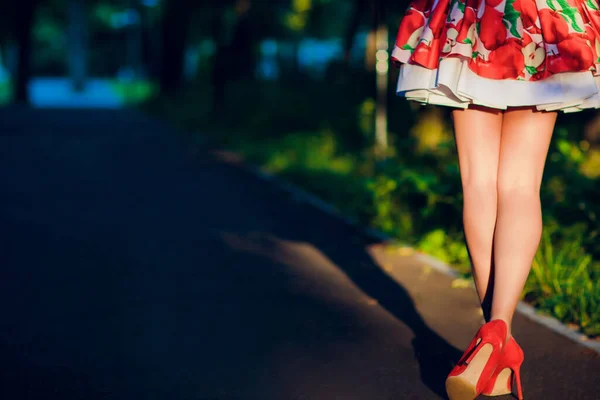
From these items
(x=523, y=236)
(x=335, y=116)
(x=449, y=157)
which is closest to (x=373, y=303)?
(x=523, y=236)

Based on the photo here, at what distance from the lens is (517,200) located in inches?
128

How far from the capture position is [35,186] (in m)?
9.52

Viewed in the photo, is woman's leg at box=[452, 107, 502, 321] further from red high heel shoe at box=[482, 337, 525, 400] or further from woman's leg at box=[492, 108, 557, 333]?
red high heel shoe at box=[482, 337, 525, 400]

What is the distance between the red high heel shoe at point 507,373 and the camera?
3.12m

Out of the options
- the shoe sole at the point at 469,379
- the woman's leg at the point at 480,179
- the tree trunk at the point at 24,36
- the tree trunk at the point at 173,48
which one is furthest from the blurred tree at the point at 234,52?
the tree trunk at the point at 24,36

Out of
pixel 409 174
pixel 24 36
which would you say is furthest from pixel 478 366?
pixel 24 36

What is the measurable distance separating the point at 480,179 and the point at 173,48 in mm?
26056

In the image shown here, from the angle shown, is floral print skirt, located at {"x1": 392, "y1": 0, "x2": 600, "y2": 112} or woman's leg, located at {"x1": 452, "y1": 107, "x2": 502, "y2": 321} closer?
floral print skirt, located at {"x1": 392, "y1": 0, "x2": 600, "y2": 112}

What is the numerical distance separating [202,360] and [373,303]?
1.32m

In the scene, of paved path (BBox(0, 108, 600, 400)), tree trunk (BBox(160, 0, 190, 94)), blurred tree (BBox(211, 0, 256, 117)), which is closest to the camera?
paved path (BBox(0, 108, 600, 400))

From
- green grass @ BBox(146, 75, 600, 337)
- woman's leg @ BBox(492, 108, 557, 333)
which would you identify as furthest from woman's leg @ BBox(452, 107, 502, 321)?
green grass @ BBox(146, 75, 600, 337)

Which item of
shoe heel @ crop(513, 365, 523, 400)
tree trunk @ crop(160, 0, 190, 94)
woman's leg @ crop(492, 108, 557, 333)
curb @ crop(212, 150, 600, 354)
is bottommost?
tree trunk @ crop(160, 0, 190, 94)

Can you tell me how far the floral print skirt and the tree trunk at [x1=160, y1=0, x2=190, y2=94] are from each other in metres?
25.4

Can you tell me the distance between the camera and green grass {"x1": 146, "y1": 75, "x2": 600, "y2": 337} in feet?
16.3
